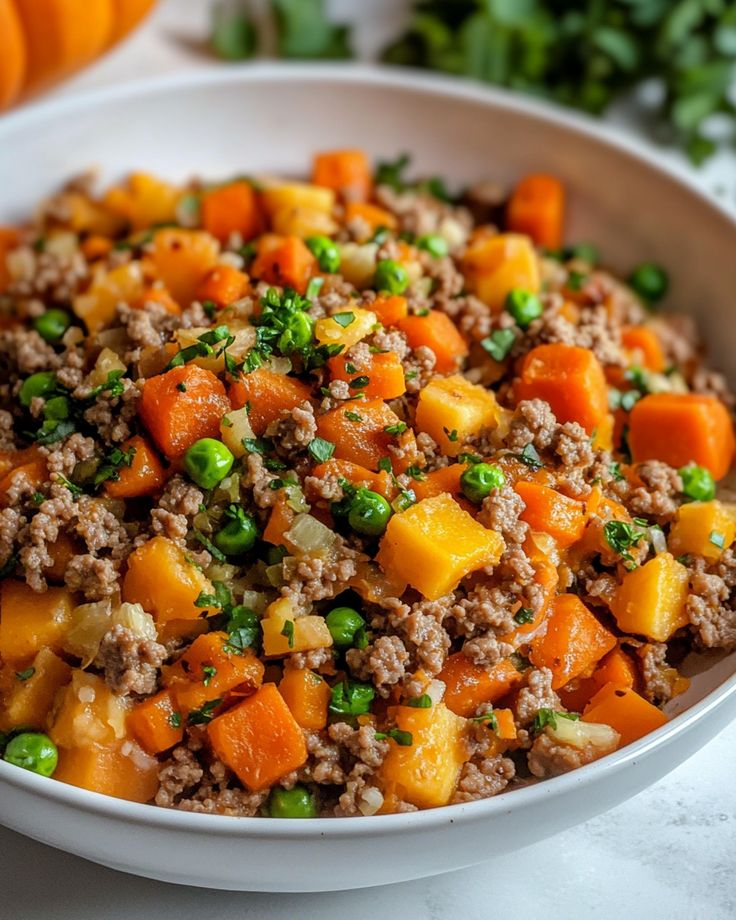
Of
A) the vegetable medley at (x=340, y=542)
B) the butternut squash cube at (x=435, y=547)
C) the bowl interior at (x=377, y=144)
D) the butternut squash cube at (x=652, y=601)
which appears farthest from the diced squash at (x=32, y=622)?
the bowl interior at (x=377, y=144)

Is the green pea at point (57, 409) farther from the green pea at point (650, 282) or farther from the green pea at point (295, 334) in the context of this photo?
the green pea at point (650, 282)

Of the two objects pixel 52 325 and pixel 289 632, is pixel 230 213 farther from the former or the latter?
pixel 289 632

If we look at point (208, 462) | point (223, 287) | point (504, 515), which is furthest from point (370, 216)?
point (504, 515)

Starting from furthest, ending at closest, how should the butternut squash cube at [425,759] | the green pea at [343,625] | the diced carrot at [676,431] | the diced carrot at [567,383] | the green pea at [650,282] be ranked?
the green pea at [650,282] → the diced carrot at [676,431] → the diced carrot at [567,383] → the green pea at [343,625] → the butternut squash cube at [425,759]

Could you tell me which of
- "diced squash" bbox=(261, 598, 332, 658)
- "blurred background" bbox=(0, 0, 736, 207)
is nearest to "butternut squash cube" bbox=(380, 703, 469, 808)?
"diced squash" bbox=(261, 598, 332, 658)

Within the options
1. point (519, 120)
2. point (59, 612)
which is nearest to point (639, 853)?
point (59, 612)

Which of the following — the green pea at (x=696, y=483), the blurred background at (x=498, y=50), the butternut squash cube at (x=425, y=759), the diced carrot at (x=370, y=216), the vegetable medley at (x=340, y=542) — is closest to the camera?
the butternut squash cube at (x=425, y=759)
